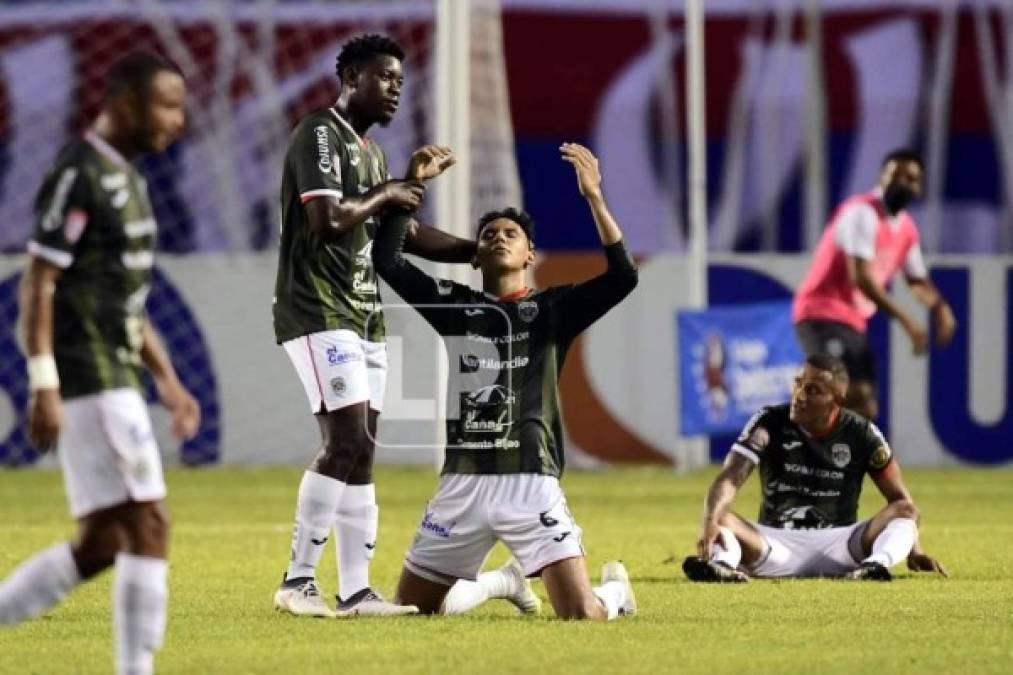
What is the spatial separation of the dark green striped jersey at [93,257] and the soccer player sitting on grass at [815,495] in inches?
166

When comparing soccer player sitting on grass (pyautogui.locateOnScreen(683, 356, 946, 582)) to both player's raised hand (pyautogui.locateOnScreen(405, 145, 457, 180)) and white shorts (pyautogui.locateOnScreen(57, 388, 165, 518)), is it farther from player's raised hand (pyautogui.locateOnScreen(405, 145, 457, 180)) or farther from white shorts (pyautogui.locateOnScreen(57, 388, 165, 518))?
white shorts (pyautogui.locateOnScreen(57, 388, 165, 518))

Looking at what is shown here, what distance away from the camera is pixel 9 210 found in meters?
23.0

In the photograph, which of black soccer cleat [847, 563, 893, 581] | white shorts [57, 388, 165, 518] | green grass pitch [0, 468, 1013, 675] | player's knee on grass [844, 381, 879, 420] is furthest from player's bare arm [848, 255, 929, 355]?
white shorts [57, 388, 165, 518]

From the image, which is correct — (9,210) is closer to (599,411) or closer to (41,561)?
(599,411)

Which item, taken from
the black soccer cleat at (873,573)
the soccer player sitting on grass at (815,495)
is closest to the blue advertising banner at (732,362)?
the soccer player sitting on grass at (815,495)

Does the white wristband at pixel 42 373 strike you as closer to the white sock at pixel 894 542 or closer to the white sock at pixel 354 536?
the white sock at pixel 354 536

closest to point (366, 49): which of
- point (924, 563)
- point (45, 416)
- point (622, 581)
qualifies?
point (622, 581)

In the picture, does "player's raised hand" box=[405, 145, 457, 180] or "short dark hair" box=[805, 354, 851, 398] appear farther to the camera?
"short dark hair" box=[805, 354, 851, 398]

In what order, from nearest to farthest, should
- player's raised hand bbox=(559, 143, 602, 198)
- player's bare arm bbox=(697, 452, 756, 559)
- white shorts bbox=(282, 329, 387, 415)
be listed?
player's raised hand bbox=(559, 143, 602, 198), white shorts bbox=(282, 329, 387, 415), player's bare arm bbox=(697, 452, 756, 559)

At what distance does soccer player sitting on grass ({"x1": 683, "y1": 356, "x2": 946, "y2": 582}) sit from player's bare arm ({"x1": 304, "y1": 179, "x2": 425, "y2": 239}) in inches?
91.7

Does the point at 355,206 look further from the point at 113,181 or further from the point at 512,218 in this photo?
the point at 113,181

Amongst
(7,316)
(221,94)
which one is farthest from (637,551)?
(221,94)

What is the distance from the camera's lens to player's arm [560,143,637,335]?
7988mm

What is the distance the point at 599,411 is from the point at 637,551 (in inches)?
275
